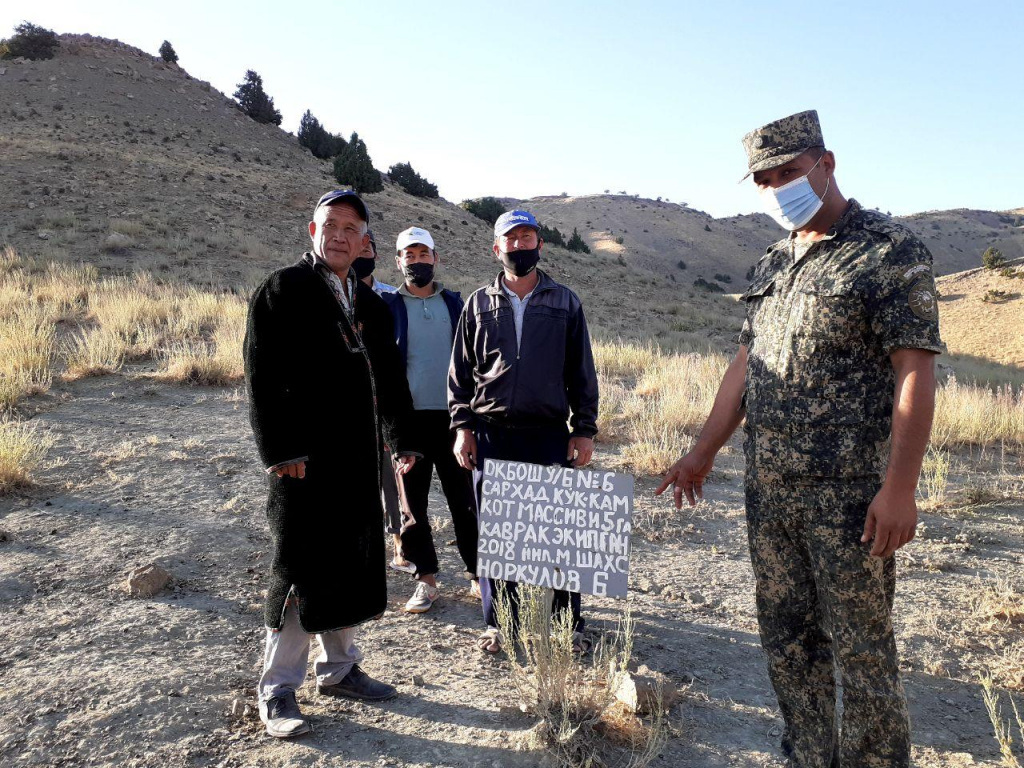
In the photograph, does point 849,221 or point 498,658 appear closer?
point 849,221

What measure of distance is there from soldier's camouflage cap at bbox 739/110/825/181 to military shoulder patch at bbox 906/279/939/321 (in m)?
0.58

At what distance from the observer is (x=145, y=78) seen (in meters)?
38.2

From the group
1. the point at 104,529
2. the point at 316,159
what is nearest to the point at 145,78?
the point at 316,159

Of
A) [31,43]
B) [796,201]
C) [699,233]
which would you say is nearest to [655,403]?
[796,201]

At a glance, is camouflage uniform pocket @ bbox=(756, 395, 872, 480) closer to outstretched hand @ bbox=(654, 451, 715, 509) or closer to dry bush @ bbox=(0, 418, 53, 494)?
→ outstretched hand @ bbox=(654, 451, 715, 509)

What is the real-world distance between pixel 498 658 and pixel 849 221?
263 centimetres

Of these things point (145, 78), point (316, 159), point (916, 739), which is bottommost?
point (916, 739)

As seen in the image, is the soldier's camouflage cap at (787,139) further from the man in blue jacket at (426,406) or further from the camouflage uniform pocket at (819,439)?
the man in blue jacket at (426,406)

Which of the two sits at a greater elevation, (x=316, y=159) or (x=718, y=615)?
(x=316, y=159)

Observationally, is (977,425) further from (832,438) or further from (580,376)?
(832,438)

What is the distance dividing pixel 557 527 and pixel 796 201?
5.46 feet

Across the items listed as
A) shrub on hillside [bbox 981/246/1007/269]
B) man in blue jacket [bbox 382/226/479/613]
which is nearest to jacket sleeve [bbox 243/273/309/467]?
man in blue jacket [bbox 382/226/479/613]

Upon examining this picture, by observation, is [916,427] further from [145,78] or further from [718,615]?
[145,78]

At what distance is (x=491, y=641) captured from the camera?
3582 millimetres
